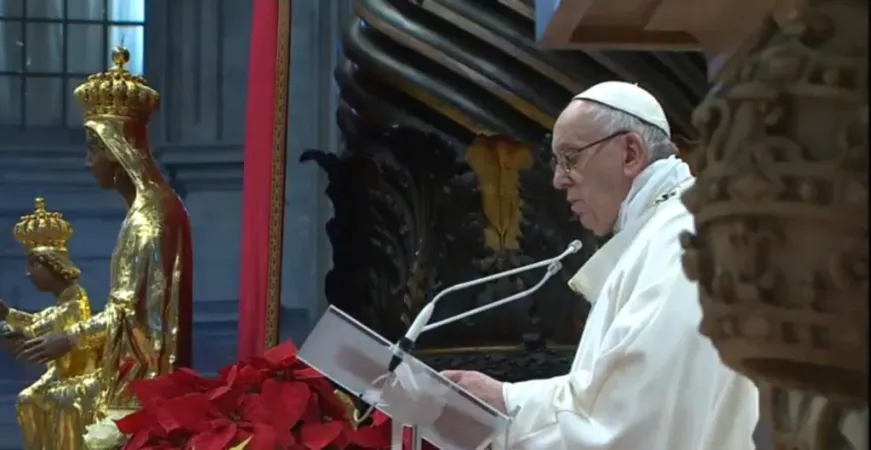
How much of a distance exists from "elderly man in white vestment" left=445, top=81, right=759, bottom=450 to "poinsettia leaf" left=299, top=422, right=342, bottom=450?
9.1 inches

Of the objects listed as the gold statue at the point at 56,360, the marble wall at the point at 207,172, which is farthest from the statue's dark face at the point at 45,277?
the marble wall at the point at 207,172

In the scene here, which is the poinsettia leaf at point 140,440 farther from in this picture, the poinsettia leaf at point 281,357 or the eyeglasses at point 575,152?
the eyeglasses at point 575,152

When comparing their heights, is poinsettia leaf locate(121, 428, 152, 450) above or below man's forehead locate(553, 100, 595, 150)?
below

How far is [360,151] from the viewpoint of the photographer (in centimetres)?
287

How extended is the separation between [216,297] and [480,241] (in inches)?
78.3

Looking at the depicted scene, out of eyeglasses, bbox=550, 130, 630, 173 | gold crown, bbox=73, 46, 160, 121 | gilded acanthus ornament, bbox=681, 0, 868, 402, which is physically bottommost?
gold crown, bbox=73, 46, 160, 121

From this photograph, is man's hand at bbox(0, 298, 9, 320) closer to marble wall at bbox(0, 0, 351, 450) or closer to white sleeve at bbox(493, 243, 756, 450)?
white sleeve at bbox(493, 243, 756, 450)

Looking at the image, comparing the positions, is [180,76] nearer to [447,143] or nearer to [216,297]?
[216,297]

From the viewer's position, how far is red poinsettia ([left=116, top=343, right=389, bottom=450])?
1.94 metres

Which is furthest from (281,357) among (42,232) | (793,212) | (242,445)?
(793,212)

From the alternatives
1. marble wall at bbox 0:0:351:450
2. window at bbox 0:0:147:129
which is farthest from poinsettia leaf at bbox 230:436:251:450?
window at bbox 0:0:147:129

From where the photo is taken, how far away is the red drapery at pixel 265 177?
2.52 meters

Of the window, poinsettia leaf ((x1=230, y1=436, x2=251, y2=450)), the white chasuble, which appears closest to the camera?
Result: the white chasuble

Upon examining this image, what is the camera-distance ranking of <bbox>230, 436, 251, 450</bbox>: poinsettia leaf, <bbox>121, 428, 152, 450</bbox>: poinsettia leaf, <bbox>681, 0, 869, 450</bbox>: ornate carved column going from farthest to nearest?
<bbox>121, 428, 152, 450</bbox>: poinsettia leaf < <bbox>230, 436, 251, 450</bbox>: poinsettia leaf < <bbox>681, 0, 869, 450</bbox>: ornate carved column
